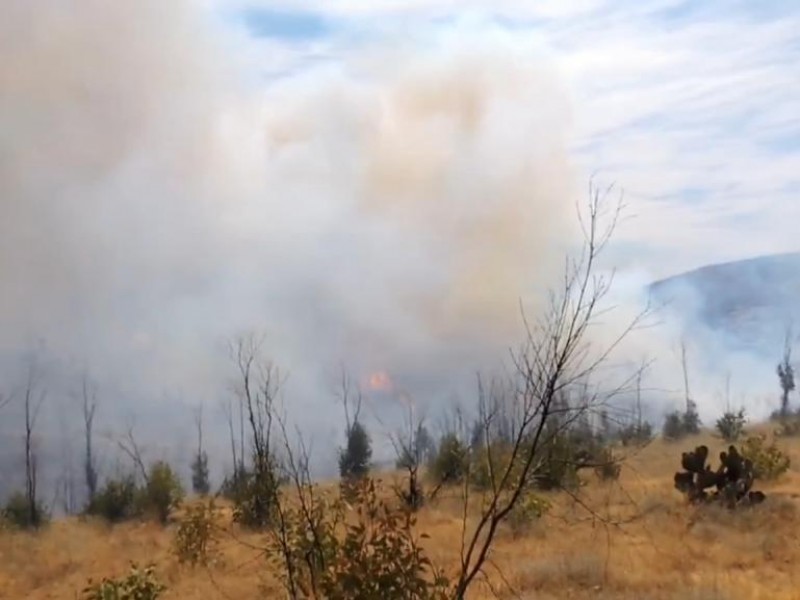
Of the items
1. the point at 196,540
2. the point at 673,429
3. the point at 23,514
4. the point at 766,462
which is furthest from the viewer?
the point at 673,429

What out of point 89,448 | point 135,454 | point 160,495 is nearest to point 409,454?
point 135,454

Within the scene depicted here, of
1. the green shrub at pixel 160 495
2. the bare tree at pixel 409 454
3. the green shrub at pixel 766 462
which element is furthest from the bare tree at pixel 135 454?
the green shrub at pixel 766 462

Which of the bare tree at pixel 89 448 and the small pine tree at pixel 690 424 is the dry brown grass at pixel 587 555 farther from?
the small pine tree at pixel 690 424

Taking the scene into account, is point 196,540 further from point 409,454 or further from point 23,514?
point 23,514

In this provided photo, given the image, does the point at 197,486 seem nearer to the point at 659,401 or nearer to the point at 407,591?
the point at 407,591

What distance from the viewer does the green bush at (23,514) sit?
2011cm

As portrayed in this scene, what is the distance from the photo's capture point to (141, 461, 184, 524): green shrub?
63.9 feet

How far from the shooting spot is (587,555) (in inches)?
396

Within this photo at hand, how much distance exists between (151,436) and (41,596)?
82.4m

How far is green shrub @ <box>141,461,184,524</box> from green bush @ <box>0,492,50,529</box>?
94.7 inches

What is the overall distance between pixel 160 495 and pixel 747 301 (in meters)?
81.9

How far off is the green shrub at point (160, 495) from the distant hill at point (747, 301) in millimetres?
48796

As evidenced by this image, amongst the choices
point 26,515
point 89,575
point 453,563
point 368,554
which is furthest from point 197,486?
point 368,554

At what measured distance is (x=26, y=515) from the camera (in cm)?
2069
